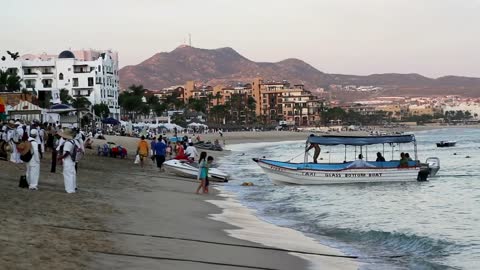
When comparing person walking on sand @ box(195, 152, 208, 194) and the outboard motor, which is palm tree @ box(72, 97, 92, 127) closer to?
the outboard motor

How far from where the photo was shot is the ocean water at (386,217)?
43.3 ft

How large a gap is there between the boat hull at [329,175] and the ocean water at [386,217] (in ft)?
1.36

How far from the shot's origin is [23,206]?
44.2 ft

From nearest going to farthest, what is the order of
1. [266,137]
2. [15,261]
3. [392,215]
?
[15,261] < [392,215] < [266,137]

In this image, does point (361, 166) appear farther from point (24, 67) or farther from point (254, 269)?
point (24, 67)

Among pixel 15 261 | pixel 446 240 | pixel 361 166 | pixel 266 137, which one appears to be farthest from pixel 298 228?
pixel 266 137

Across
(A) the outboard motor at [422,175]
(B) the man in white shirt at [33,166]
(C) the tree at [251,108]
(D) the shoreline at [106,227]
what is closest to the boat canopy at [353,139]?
(A) the outboard motor at [422,175]

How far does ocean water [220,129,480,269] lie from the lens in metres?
13.2

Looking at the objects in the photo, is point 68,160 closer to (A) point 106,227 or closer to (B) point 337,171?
(A) point 106,227

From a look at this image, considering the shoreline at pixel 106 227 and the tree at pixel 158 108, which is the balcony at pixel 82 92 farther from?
the shoreline at pixel 106 227

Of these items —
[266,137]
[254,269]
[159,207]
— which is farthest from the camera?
[266,137]

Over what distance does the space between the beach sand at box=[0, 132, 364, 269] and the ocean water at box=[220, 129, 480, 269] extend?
3.43 ft

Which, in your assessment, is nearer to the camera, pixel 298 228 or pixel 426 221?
pixel 298 228

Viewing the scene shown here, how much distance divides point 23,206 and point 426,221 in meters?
10.8
